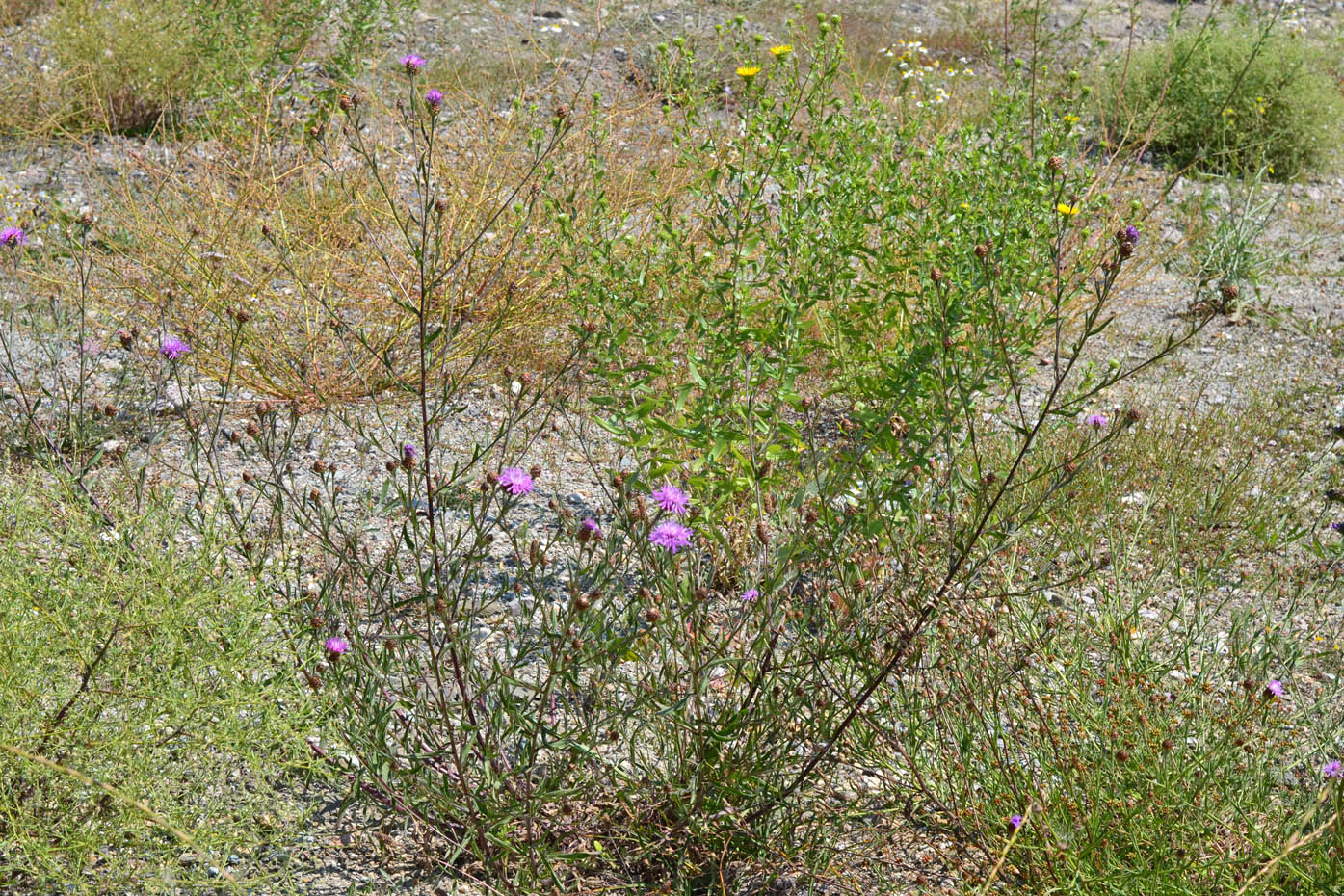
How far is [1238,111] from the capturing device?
6.54 metres

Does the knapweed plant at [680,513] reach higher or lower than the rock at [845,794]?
higher

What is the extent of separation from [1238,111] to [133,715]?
6.75 meters

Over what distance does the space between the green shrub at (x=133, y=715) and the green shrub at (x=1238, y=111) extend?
5.93m

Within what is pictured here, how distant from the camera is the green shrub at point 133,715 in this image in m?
1.70

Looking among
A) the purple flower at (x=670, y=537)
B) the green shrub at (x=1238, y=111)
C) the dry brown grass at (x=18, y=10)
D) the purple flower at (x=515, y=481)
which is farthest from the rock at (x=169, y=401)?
the green shrub at (x=1238, y=111)

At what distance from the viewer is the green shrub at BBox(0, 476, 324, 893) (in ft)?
5.57

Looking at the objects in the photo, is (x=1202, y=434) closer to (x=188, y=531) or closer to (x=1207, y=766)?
(x=1207, y=766)

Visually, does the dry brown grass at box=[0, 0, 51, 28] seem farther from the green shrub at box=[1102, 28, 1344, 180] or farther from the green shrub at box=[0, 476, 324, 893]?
the green shrub at box=[1102, 28, 1344, 180]

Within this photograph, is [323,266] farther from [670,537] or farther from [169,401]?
[670,537]

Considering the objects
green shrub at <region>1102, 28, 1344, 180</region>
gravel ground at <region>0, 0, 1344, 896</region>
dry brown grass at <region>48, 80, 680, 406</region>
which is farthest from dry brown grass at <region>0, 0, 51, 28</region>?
green shrub at <region>1102, 28, 1344, 180</region>

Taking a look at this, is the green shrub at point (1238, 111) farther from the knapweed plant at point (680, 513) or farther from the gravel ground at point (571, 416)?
the knapweed plant at point (680, 513)

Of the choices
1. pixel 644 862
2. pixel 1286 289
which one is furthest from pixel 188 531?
pixel 1286 289

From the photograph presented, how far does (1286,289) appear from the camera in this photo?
5.13 meters

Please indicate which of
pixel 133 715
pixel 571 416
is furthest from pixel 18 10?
pixel 133 715
